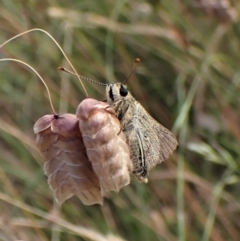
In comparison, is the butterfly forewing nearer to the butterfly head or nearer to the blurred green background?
the butterfly head

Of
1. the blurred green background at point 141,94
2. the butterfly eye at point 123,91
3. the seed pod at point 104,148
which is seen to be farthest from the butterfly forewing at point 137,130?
the blurred green background at point 141,94

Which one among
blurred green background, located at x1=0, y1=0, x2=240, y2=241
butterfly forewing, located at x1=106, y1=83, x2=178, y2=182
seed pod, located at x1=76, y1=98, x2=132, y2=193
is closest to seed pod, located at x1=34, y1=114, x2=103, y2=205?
seed pod, located at x1=76, y1=98, x2=132, y2=193

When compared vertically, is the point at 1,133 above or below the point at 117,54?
below

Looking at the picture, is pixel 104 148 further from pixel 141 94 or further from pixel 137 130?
pixel 141 94

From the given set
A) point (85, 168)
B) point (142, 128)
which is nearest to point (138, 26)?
point (142, 128)

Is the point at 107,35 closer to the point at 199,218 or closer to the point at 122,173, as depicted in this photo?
the point at 199,218

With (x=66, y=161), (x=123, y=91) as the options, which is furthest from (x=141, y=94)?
(x=66, y=161)

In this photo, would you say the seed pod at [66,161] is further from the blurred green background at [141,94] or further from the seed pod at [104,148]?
the blurred green background at [141,94]
